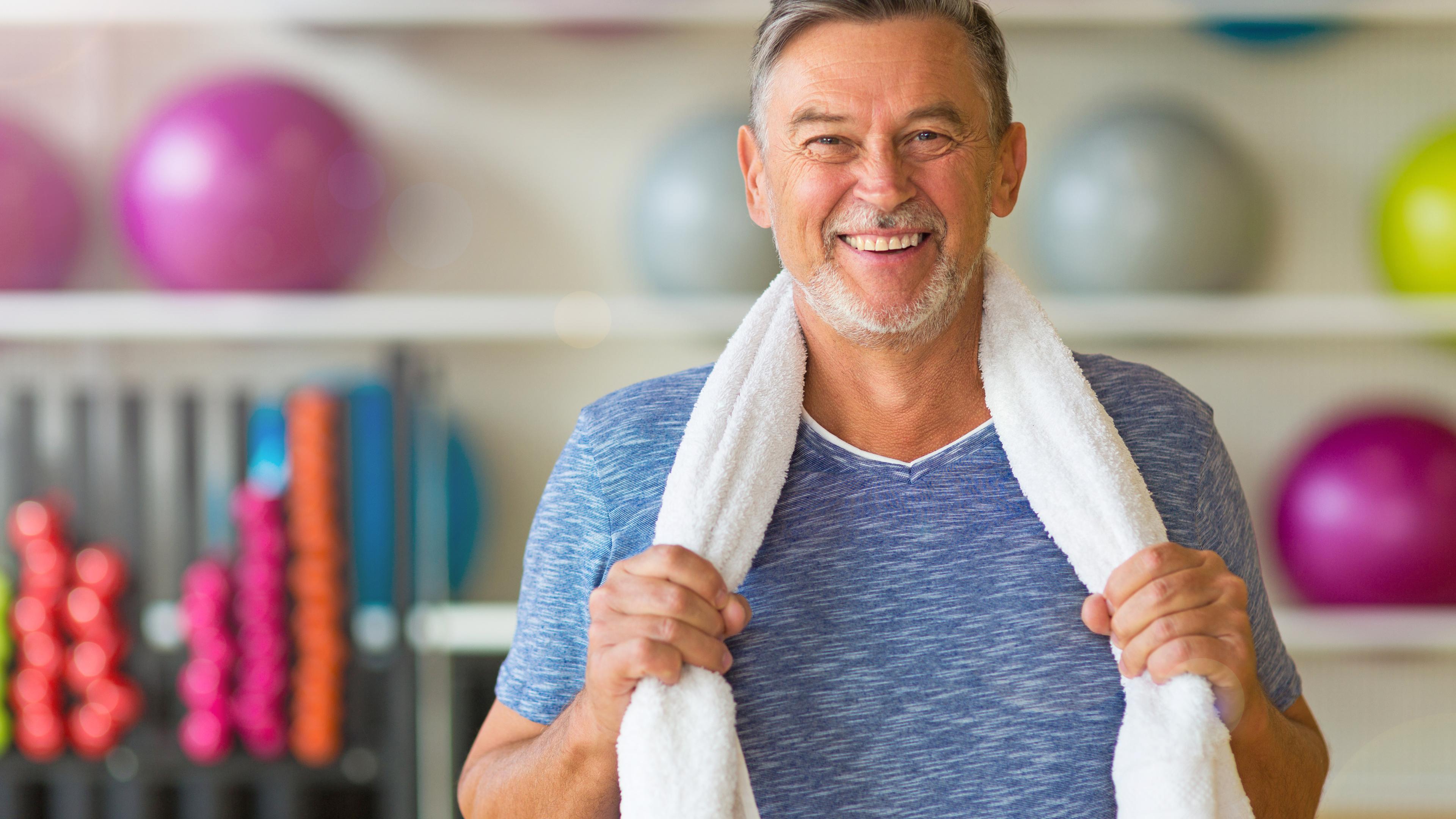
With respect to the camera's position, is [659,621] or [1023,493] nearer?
[659,621]

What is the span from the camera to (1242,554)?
1.01 metres

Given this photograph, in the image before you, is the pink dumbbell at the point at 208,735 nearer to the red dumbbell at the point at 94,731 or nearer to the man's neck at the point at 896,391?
the red dumbbell at the point at 94,731

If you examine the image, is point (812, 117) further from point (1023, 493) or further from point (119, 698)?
point (119, 698)

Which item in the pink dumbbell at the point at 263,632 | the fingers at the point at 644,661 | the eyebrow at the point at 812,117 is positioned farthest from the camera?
the pink dumbbell at the point at 263,632

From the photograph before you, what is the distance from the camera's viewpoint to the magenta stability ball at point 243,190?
6.53ft

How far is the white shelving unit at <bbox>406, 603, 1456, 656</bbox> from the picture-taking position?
204 cm

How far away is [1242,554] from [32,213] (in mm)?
1994

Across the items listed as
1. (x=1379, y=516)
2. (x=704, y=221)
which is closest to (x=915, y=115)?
(x=704, y=221)

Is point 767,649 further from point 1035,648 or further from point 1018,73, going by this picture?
point 1018,73

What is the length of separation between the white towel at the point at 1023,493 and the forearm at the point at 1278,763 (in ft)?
0.15

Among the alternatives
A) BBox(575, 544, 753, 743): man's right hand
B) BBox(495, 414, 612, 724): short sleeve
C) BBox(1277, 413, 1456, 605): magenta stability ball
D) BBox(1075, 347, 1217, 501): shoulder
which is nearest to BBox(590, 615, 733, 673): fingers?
BBox(575, 544, 753, 743): man's right hand

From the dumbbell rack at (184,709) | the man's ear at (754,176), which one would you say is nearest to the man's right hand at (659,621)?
the man's ear at (754,176)

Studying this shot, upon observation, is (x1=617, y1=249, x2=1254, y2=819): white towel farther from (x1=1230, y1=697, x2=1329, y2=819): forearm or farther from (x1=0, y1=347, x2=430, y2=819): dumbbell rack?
(x1=0, y1=347, x2=430, y2=819): dumbbell rack

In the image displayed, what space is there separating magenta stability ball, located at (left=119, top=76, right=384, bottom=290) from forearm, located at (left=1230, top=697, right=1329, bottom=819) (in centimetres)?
167
